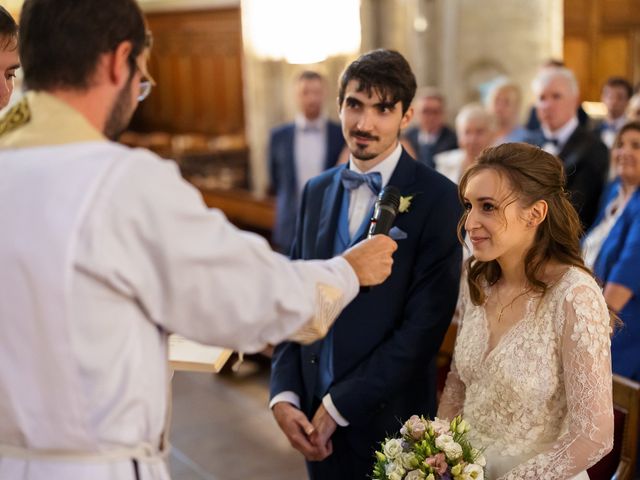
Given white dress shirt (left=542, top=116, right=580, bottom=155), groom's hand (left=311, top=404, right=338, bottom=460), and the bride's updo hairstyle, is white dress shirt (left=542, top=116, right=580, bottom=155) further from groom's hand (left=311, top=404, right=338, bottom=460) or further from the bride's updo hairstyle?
groom's hand (left=311, top=404, right=338, bottom=460)

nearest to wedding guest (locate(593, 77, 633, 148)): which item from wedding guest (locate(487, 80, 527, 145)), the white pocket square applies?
wedding guest (locate(487, 80, 527, 145))

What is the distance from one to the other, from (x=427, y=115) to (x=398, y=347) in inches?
170

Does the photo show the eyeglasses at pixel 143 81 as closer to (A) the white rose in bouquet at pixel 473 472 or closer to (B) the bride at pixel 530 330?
(B) the bride at pixel 530 330

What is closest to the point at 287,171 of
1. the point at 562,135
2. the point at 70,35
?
the point at 562,135

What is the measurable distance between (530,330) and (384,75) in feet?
2.89

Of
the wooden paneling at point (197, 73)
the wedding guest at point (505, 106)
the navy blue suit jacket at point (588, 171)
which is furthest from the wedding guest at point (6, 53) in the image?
the wooden paneling at point (197, 73)

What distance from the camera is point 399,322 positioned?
246 cm

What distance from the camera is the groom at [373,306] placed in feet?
7.89

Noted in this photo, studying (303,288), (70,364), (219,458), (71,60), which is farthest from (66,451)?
(219,458)

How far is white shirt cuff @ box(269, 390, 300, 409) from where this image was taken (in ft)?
8.25

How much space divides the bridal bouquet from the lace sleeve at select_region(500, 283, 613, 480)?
163 mm

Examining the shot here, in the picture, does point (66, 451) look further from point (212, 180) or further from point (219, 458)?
point (212, 180)

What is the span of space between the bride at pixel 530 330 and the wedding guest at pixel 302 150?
3.91 m

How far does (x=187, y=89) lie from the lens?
12.1 m
